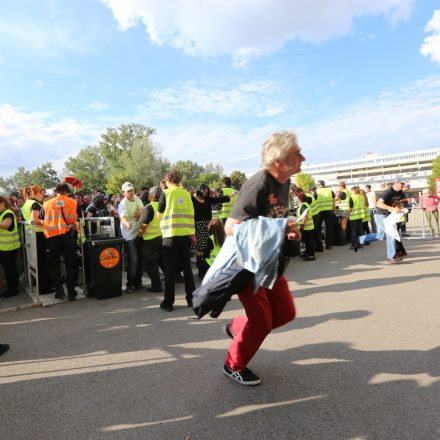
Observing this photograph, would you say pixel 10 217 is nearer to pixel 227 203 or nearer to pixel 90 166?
pixel 227 203

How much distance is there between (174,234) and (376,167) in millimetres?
142807

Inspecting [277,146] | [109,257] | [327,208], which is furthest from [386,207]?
[277,146]

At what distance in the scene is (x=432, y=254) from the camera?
896 centimetres

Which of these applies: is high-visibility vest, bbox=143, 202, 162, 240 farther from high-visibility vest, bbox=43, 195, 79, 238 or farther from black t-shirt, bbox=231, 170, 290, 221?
black t-shirt, bbox=231, 170, 290, 221

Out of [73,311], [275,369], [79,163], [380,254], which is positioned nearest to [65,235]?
[73,311]

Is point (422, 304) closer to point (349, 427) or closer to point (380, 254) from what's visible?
point (349, 427)

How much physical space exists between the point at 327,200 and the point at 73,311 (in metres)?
7.76

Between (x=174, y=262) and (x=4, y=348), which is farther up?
(x=174, y=262)

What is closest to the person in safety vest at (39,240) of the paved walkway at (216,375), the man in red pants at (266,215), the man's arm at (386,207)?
the paved walkway at (216,375)

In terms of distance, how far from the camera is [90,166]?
76438mm

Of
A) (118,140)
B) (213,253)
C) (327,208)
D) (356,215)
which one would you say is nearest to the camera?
(213,253)

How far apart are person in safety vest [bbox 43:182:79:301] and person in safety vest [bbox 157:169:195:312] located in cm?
178

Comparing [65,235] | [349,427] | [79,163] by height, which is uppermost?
[79,163]

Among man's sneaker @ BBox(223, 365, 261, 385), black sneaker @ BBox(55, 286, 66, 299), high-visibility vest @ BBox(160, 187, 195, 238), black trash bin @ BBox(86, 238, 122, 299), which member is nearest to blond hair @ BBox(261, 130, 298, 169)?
man's sneaker @ BBox(223, 365, 261, 385)
